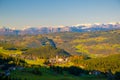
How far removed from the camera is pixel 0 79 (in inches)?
5723

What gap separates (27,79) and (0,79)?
51.7 m

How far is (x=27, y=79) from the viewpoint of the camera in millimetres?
196250

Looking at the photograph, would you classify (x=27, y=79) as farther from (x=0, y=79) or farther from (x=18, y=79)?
(x=0, y=79)

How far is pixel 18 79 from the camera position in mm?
186000

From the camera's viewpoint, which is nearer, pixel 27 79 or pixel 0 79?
pixel 0 79

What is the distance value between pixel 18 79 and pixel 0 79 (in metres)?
41.0

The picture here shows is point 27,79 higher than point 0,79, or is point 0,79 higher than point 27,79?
point 0,79

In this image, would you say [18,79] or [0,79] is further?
[18,79]

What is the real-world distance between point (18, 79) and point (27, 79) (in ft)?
36.5

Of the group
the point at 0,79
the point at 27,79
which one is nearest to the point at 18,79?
the point at 27,79
